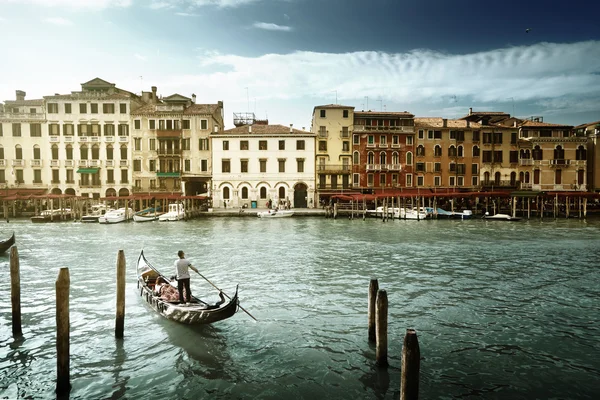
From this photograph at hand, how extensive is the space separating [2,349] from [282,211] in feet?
95.4

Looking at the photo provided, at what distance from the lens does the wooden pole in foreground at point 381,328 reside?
6254 millimetres

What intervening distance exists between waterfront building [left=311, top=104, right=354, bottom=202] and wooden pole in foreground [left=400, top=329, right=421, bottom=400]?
37.2 m

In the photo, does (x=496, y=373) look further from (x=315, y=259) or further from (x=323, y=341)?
(x=315, y=259)

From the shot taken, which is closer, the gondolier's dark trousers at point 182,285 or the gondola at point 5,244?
the gondolier's dark trousers at point 182,285

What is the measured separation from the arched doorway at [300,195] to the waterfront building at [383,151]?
17.9ft

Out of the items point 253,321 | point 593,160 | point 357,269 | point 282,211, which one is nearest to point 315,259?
point 357,269

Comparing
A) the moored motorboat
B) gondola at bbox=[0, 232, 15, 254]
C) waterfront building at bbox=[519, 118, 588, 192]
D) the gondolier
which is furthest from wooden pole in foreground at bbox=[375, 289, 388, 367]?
waterfront building at bbox=[519, 118, 588, 192]

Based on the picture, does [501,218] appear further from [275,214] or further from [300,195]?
[275,214]

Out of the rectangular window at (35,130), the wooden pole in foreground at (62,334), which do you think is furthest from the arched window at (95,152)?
the wooden pole in foreground at (62,334)

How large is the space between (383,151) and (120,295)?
37.5 metres

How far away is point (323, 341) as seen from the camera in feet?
26.3

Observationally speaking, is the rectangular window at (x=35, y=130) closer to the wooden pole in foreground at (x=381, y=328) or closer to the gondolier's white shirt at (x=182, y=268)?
the gondolier's white shirt at (x=182, y=268)

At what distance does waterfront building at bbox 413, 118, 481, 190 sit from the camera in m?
42.7

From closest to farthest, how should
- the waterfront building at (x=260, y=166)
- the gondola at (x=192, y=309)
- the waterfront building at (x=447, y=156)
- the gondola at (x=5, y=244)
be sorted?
the gondola at (x=192, y=309)
the gondola at (x=5, y=244)
the waterfront building at (x=260, y=166)
the waterfront building at (x=447, y=156)
